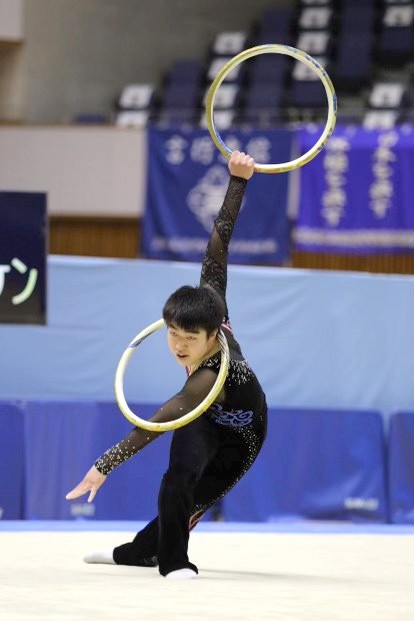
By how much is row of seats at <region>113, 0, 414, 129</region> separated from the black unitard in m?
11.8

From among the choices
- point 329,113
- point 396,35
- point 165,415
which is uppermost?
point 396,35

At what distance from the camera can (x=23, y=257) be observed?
720 cm

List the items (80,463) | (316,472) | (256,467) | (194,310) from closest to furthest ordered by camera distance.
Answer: (194,310)
(80,463)
(256,467)
(316,472)

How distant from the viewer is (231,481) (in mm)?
5113

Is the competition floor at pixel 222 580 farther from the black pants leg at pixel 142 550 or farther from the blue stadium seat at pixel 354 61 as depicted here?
the blue stadium seat at pixel 354 61

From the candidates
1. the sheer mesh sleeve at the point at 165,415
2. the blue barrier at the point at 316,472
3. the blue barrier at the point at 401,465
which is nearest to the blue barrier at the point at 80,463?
the blue barrier at the point at 316,472

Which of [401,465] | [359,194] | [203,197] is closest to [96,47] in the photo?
[203,197]

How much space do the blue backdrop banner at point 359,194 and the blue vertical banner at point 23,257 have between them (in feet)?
27.7

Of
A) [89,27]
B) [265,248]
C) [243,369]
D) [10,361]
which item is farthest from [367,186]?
[243,369]

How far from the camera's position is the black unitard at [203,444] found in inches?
189

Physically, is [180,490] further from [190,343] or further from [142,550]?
[190,343]

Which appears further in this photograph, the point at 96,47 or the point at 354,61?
the point at 96,47

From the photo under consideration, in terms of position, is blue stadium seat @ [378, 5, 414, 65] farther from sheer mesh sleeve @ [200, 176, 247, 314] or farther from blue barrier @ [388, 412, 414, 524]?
sheer mesh sleeve @ [200, 176, 247, 314]

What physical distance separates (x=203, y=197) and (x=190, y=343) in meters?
11.2
